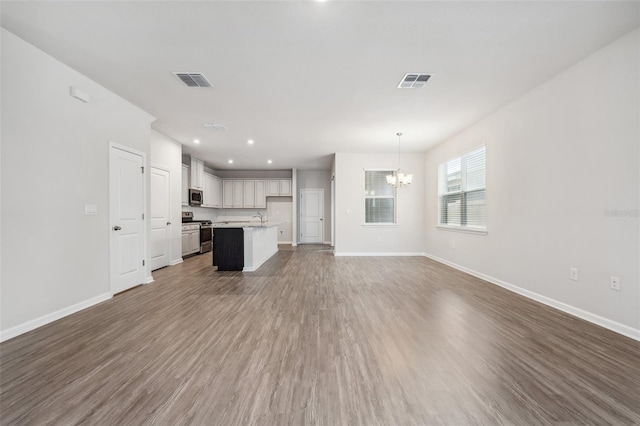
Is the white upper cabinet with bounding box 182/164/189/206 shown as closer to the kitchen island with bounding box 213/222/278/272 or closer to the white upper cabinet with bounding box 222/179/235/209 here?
the kitchen island with bounding box 213/222/278/272

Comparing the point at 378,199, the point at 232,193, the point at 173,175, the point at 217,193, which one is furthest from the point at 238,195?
the point at 378,199

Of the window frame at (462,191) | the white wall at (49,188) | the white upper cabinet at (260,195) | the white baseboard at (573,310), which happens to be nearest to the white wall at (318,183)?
the white upper cabinet at (260,195)

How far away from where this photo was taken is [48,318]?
2643 mm

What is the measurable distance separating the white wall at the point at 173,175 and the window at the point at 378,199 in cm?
457

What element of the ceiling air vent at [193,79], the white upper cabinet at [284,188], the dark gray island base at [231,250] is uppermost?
the ceiling air vent at [193,79]

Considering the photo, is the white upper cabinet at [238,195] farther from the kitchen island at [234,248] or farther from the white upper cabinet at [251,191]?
the kitchen island at [234,248]

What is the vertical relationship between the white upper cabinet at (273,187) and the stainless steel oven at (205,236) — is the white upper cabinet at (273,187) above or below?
above

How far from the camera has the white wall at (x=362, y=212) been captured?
22.4 ft

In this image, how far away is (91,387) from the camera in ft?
5.43

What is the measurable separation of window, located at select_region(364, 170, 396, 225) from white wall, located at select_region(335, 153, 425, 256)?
0.48ft

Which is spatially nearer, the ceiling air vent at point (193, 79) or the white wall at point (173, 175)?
the ceiling air vent at point (193, 79)

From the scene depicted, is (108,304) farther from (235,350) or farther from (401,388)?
(401,388)

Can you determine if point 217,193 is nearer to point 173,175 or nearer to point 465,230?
point 173,175

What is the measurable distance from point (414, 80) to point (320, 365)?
10.5 ft
